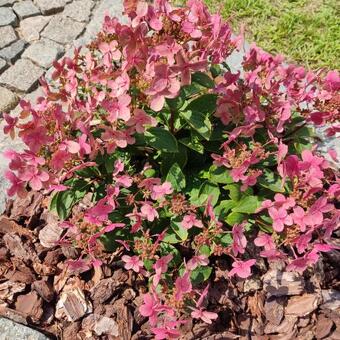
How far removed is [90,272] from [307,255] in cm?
86

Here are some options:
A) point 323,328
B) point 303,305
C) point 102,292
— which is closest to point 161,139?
point 102,292

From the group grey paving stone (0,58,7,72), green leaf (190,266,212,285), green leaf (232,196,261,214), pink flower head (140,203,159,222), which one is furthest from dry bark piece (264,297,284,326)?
grey paving stone (0,58,7,72)

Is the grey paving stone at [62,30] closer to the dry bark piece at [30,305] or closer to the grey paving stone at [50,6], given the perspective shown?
the grey paving stone at [50,6]

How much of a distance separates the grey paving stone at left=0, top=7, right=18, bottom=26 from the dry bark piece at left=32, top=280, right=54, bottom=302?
178 cm

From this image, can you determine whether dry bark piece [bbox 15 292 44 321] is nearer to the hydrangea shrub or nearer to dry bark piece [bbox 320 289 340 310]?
the hydrangea shrub

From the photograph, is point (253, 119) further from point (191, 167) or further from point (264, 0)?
point (264, 0)

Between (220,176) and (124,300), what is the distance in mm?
620

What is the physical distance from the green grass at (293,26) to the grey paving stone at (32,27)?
86 centimetres

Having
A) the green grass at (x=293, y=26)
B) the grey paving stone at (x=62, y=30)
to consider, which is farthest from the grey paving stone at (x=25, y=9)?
the green grass at (x=293, y=26)

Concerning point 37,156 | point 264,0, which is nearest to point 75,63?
point 37,156

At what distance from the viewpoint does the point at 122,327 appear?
1.94 meters

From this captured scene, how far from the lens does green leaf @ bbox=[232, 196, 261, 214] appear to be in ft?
5.86

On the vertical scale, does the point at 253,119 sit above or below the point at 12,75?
above

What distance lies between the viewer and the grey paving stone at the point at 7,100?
8.86 ft
